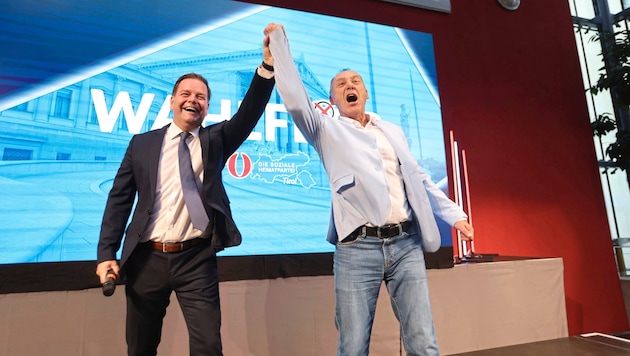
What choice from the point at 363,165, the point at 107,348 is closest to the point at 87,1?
the point at 107,348

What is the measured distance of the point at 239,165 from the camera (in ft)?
7.82

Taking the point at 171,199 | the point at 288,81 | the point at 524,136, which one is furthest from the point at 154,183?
the point at 524,136

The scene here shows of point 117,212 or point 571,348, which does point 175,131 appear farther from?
point 571,348

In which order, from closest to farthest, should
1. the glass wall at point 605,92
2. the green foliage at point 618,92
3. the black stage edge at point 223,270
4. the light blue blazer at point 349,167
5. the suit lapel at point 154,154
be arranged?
the light blue blazer at point 349,167 < the suit lapel at point 154,154 < the black stage edge at point 223,270 < the green foliage at point 618,92 < the glass wall at point 605,92

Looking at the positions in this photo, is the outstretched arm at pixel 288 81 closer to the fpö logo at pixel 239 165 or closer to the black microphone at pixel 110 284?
the black microphone at pixel 110 284

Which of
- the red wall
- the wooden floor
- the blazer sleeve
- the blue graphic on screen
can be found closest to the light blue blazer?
the blazer sleeve

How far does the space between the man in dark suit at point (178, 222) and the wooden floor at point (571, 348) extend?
162cm

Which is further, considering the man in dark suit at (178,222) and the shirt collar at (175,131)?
the shirt collar at (175,131)

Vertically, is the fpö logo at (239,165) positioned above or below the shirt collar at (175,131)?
above

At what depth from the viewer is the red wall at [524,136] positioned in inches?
129

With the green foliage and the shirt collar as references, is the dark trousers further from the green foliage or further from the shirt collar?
the green foliage

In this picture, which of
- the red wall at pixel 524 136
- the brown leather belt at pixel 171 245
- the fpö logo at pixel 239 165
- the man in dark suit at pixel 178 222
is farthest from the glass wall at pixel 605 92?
the brown leather belt at pixel 171 245

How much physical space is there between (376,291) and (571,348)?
167 cm

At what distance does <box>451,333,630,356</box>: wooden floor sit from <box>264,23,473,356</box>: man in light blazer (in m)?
1.24
